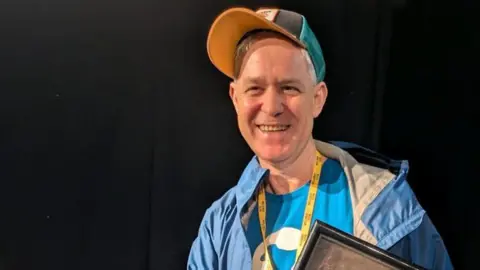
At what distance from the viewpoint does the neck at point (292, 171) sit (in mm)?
1390

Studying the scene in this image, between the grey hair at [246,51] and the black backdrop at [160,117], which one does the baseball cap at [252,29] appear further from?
the black backdrop at [160,117]

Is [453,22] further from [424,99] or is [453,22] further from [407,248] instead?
[407,248]

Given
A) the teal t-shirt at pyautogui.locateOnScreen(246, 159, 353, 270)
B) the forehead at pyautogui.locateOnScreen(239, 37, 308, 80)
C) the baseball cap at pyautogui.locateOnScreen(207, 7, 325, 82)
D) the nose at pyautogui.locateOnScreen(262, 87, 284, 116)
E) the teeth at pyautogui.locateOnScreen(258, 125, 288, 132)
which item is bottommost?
the teal t-shirt at pyautogui.locateOnScreen(246, 159, 353, 270)

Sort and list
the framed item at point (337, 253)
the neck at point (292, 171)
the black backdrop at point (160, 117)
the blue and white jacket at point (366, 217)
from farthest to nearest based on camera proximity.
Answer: the black backdrop at point (160, 117), the neck at point (292, 171), the blue and white jacket at point (366, 217), the framed item at point (337, 253)

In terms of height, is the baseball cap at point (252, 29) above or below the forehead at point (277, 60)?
above

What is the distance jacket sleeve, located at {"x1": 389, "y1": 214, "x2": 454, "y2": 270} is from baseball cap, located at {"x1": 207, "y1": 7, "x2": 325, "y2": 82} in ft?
1.28

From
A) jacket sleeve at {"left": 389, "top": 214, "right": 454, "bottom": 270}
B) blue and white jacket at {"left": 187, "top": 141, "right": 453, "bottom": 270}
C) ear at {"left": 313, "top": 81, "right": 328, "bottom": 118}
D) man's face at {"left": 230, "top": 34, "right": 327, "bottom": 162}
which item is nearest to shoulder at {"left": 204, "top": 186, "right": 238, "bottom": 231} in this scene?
blue and white jacket at {"left": 187, "top": 141, "right": 453, "bottom": 270}

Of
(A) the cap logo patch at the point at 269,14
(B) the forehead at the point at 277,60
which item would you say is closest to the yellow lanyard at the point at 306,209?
(B) the forehead at the point at 277,60

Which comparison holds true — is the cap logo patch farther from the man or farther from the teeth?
the teeth

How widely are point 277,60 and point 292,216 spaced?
13.6 inches

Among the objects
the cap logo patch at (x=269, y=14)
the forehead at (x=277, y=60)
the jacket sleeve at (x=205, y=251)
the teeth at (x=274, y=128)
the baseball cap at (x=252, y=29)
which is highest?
the cap logo patch at (x=269, y=14)

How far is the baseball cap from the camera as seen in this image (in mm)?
1305

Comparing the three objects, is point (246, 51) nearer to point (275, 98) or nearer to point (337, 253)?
point (275, 98)

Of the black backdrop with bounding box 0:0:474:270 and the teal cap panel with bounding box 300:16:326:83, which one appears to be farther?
the black backdrop with bounding box 0:0:474:270
